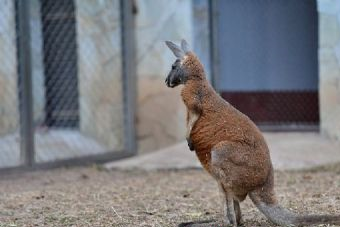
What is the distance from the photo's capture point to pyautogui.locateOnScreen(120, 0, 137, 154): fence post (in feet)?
27.6

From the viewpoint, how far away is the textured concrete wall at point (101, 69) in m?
8.49

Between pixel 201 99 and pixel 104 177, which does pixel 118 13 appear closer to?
pixel 104 177

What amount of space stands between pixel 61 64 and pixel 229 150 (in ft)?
17.0

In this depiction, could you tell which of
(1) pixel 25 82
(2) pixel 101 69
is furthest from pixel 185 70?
(2) pixel 101 69

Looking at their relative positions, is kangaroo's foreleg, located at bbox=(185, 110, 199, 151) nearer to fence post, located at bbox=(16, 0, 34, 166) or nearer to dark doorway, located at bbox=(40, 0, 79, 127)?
fence post, located at bbox=(16, 0, 34, 166)

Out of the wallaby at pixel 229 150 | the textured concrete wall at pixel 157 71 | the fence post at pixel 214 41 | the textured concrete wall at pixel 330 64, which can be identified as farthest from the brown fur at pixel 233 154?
the fence post at pixel 214 41

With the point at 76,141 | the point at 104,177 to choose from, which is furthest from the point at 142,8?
the point at 104,177

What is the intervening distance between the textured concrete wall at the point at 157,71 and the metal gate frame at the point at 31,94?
0.11 meters

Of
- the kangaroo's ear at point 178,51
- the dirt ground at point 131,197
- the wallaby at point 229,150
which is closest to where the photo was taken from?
the wallaby at point 229,150

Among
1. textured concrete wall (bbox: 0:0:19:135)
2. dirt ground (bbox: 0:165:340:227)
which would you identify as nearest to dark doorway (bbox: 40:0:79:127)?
textured concrete wall (bbox: 0:0:19:135)

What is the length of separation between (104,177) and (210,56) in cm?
240

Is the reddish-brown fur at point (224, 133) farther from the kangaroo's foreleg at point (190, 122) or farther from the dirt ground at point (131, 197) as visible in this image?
the dirt ground at point (131, 197)

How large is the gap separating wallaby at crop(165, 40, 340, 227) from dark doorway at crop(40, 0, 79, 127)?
4.57m

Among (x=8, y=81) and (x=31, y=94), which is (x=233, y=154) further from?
(x=8, y=81)
